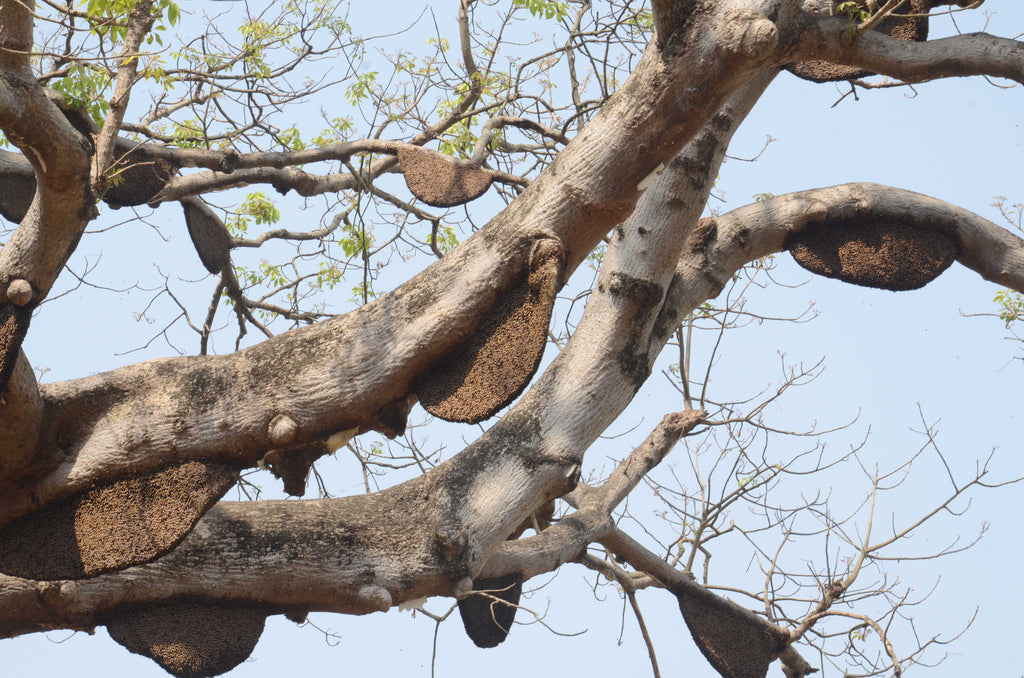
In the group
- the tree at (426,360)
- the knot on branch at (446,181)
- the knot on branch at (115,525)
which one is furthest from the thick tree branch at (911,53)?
the knot on branch at (115,525)

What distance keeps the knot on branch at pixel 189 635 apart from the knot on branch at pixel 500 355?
1304mm

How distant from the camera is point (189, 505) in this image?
3.14m

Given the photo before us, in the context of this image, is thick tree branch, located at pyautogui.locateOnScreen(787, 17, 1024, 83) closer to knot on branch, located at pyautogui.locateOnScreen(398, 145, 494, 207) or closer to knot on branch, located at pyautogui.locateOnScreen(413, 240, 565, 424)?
knot on branch, located at pyautogui.locateOnScreen(413, 240, 565, 424)

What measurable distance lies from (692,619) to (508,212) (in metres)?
2.99

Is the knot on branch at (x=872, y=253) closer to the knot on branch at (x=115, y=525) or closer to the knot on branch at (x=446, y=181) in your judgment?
the knot on branch at (x=446, y=181)

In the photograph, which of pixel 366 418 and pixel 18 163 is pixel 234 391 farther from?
pixel 18 163

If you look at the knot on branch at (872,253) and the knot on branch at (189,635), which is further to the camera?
the knot on branch at (872,253)

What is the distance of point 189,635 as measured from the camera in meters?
3.52

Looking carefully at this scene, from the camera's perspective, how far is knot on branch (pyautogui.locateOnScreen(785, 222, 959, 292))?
14.0ft

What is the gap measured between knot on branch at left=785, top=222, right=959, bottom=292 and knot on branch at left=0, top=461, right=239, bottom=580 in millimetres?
2849

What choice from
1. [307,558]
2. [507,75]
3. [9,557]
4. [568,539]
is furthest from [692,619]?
[507,75]

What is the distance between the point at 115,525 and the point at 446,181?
242 cm

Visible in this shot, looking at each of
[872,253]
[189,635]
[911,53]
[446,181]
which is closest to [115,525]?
[189,635]

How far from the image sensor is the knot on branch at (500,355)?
9.71ft
